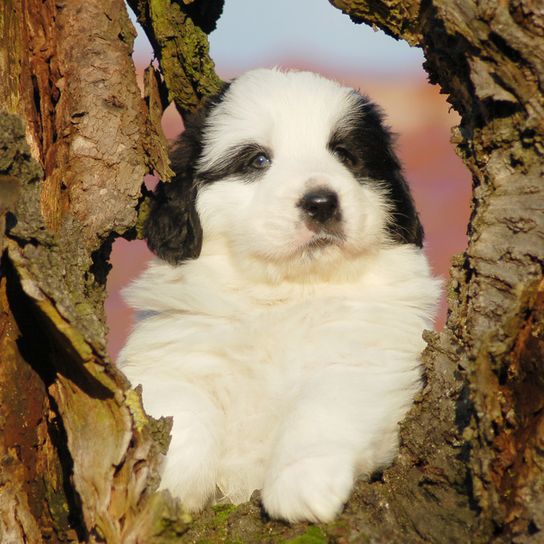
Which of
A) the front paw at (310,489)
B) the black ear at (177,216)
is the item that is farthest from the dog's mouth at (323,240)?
the front paw at (310,489)

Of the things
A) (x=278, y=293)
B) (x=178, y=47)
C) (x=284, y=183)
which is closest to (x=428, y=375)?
(x=278, y=293)

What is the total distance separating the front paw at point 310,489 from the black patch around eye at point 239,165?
155 cm

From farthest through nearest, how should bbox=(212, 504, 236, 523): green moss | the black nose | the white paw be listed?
1. the black nose
2. the white paw
3. bbox=(212, 504, 236, 523): green moss

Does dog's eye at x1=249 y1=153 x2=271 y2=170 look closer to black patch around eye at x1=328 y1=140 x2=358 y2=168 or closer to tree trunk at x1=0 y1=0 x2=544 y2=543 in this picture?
black patch around eye at x1=328 y1=140 x2=358 y2=168

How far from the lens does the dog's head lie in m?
3.79

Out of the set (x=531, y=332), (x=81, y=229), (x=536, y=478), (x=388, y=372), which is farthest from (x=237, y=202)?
(x=536, y=478)

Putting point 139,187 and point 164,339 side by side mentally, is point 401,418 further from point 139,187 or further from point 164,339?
point 139,187

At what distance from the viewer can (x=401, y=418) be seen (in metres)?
3.38

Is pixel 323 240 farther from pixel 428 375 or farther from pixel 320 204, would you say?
pixel 428 375

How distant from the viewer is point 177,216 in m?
4.05

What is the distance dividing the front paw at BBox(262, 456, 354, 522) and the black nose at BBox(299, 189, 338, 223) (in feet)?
3.80

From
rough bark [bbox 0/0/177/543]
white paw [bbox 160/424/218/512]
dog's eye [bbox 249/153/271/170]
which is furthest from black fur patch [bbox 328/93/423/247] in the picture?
white paw [bbox 160/424/218/512]

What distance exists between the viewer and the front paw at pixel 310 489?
2.81 metres

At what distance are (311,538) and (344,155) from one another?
6.55 feet
